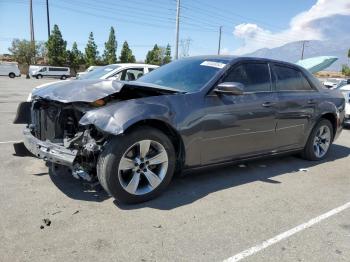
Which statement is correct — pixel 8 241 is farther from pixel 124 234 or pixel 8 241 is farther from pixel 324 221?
pixel 324 221

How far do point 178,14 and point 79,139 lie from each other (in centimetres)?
2955

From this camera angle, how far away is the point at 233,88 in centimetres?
400

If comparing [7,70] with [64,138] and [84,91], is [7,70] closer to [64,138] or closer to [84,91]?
[64,138]

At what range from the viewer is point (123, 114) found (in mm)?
3369

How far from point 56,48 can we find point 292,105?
175 ft

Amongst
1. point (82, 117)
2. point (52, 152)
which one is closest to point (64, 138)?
point (52, 152)

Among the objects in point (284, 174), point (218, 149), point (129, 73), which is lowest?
point (284, 174)

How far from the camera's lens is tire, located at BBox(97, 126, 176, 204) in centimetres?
340

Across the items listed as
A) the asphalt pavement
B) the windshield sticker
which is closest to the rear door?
the asphalt pavement

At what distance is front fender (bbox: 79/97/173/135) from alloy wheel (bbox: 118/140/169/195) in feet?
0.94

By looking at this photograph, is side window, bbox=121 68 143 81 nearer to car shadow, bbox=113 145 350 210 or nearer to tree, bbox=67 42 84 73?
car shadow, bbox=113 145 350 210

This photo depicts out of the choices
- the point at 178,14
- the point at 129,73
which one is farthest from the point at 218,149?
the point at 178,14


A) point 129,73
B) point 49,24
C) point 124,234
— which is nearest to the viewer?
point 124,234

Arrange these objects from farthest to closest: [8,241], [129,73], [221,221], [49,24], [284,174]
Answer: [49,24] → [129,73] → [284,174] → [221,221] → [8,241]
